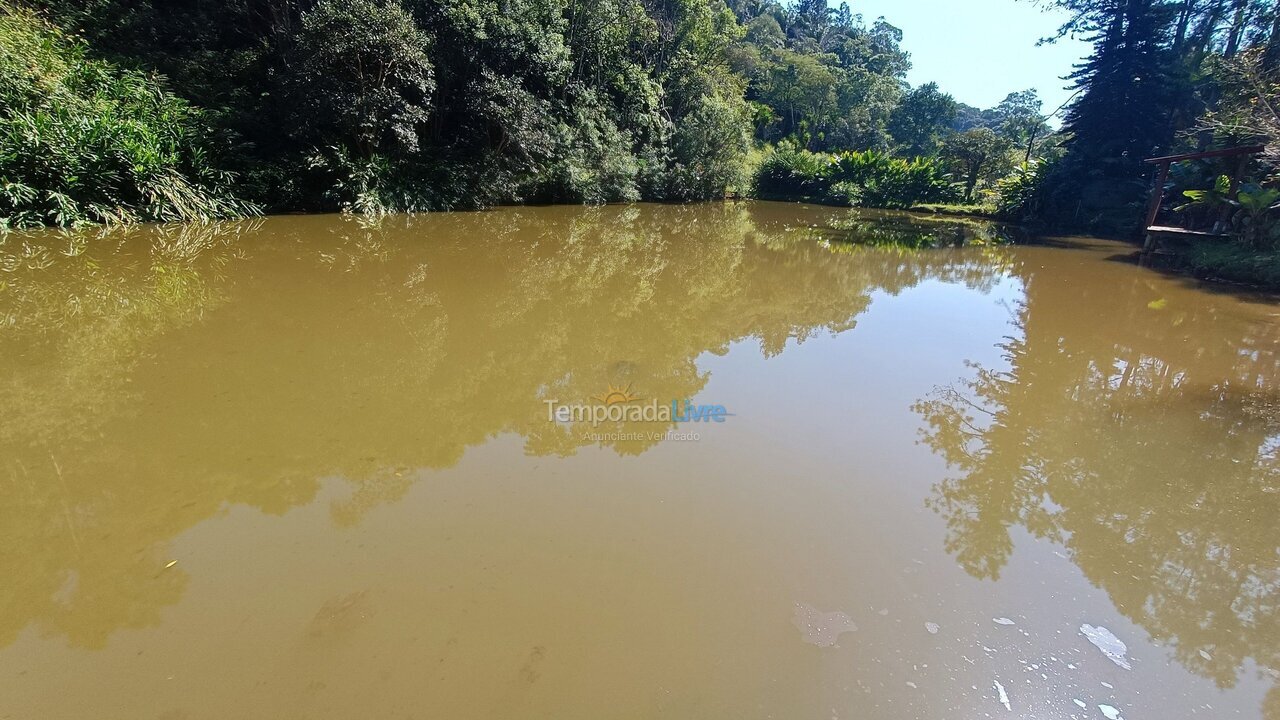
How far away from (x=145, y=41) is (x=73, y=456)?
13.3m

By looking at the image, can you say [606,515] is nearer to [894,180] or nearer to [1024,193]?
[1024,193]

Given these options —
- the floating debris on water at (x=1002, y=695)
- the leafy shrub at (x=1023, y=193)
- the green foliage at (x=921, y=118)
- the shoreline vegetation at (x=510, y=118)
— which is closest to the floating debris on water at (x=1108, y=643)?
the floating debris on water at (x=1002, y=695)

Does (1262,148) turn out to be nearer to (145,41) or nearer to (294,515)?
(294,515)

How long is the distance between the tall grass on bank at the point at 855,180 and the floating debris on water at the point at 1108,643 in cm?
2139

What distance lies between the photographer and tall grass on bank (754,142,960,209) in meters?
21.1

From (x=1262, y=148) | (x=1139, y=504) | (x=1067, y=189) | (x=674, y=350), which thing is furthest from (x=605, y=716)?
(x=1067, y=189)

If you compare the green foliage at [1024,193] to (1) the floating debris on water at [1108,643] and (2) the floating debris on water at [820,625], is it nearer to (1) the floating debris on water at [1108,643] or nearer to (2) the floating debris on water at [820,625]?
(1) the floating debris on water at [1108,643]

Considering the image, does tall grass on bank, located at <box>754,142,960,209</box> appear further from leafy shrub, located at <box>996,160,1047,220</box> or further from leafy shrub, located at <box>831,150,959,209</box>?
leafy shrub, located at <box>996,160,1047,220</box>

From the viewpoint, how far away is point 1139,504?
9.91 ft

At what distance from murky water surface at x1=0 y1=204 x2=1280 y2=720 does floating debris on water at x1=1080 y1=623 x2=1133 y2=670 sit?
0.01 meters

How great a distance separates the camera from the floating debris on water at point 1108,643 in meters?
2.03

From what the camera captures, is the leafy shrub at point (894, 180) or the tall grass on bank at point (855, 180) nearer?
the leafy shrub at point (894, 180)

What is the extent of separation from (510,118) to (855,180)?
1472 centimetres

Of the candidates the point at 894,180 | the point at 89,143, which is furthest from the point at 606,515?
the point at 894,180
